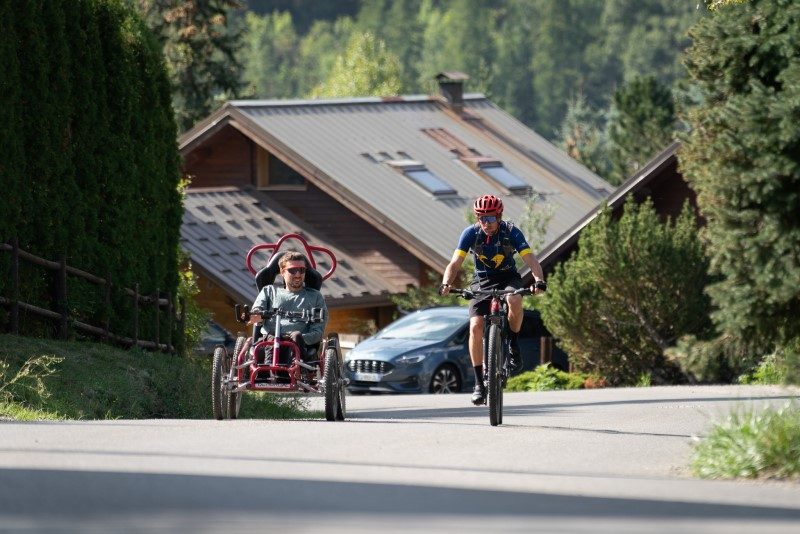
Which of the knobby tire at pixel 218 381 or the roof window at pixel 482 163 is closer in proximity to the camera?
the knobby tire at pixel 218 381

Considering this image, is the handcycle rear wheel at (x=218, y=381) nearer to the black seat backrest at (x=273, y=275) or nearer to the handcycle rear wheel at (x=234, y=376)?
the handcycle rear wheel at (x=234, y=376)

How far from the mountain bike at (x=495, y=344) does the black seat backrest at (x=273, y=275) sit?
182 cm

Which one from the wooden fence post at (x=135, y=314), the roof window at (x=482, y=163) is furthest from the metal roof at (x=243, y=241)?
the wooden fence post at (x=135, y=314)

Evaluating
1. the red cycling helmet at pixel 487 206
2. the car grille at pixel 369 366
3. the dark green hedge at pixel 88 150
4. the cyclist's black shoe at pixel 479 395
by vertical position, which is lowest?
the cyclist's black shoe at pixel 479 395

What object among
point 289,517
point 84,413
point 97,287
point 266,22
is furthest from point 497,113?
point 266,22

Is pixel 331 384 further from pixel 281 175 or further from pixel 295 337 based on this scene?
pixel 281 175

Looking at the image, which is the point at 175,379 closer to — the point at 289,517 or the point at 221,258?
the point at 289,517

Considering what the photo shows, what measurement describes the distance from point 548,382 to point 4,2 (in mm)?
12960

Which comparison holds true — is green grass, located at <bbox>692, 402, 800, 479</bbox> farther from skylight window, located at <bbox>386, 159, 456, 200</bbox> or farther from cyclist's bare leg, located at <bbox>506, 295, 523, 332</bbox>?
skylight window, located at <bbox>386, 159, 456, 200</bbox>

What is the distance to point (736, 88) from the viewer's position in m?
12.7

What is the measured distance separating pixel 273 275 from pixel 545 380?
46.3 feet

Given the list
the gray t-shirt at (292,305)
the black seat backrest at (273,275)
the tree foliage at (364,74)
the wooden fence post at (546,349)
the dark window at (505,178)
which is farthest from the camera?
the tree foliage at (364,74)

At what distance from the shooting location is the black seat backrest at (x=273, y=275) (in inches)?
664

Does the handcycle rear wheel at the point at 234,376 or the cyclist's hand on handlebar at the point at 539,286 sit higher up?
the cyclist's hand on handlebar at the point at 539,286
